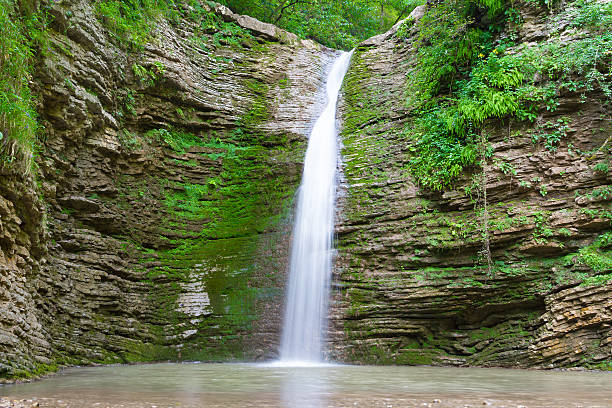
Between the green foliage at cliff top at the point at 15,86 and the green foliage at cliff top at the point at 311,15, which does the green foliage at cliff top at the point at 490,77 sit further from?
the green foliage at cliff top at the point at 311,15

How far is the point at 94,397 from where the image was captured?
3791 millimetres

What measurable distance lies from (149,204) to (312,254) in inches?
151

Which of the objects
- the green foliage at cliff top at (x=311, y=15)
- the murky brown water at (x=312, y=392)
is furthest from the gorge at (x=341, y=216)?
the green foliage at cliff top at (x=311, y=15)

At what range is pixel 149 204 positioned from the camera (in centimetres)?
1040

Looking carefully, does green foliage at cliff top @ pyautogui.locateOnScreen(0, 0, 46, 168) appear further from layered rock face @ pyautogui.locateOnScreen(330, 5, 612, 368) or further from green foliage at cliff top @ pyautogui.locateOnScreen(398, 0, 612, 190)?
green foliage at cliff top @ pyautogui.locateOnScreen(398, 0, 612, 190)

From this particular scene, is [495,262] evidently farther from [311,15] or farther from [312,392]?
[311,15]

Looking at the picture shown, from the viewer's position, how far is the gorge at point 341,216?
7.69 meters

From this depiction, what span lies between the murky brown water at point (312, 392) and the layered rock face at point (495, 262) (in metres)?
2.19

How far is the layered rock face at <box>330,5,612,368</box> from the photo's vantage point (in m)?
7.52

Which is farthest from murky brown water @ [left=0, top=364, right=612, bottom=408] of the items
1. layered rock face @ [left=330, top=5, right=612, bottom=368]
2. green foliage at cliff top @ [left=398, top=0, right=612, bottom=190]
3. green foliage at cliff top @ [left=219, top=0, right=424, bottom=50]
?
green foliage at cliff top @ [left=219, top=0, right=424, bottom=50]

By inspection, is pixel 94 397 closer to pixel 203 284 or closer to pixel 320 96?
pixel 203 284

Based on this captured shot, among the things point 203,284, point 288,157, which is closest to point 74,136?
point 203,284

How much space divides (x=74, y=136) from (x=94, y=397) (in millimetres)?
6412

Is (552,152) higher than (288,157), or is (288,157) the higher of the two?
(288,157)
